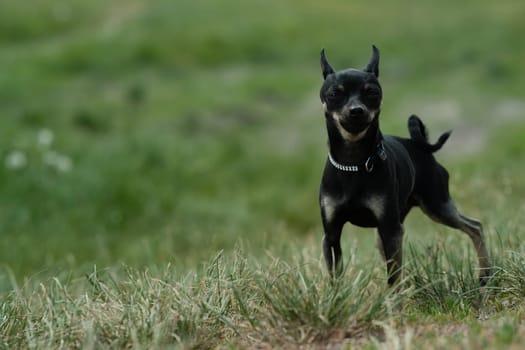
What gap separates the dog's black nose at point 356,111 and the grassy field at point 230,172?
3.23 feet

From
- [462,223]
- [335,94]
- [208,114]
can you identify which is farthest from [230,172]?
[335,94]

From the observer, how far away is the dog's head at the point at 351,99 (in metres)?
5.03

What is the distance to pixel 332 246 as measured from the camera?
552 cm

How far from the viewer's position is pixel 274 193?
1485 centimetres

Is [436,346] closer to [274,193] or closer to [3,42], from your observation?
[274,193]

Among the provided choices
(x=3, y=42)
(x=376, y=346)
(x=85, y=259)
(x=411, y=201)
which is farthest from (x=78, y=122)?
(x=376, y=346)

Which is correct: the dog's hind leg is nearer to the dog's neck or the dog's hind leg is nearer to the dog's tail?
the dog's tail

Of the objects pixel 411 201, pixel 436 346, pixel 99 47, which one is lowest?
pixel 436 346

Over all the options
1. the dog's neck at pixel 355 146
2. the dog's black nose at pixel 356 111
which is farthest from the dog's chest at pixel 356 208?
the dog's black nose at pixel 356 111

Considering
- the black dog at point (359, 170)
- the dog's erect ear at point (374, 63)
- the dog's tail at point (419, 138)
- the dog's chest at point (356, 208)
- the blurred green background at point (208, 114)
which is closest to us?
the black dog at point (359, 170)

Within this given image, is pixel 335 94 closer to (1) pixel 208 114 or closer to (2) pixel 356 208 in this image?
(2) pixel 356 208

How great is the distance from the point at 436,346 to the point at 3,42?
82.3 feet

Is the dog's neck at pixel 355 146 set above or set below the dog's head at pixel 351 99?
below

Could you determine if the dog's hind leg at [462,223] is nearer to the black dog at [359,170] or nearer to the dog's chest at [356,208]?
the black dog at [359,170]
